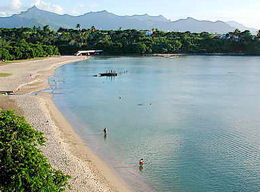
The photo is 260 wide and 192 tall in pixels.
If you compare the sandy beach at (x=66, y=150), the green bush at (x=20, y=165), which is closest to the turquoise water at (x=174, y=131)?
the sandy beach at (x=66, y=150)

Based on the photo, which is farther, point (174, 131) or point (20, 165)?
point (174, 131)

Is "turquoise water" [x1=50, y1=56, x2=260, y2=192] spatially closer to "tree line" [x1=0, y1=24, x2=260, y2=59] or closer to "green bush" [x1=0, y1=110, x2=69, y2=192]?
"green bush" [x1=0, y1=110, x2=69, y2=192]

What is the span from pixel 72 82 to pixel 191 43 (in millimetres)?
110369

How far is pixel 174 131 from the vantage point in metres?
31.6

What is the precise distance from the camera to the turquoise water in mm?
21625

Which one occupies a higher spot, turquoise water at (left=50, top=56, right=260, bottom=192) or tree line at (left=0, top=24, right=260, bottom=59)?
tree line at (left=0, top=24, right=260, bottom=59)

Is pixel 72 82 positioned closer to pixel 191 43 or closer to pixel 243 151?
pixel 243 151

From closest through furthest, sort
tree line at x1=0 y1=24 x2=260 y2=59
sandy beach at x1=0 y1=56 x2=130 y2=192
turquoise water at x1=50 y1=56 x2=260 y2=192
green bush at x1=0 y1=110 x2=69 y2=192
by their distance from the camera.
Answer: green bush at x1=0 y1=110 x2=69 y2=192 < sandy beach at x1=0 y1=56 x2=130 y2=192 < turquoise water at x1=50 y1=56 x2=260 y2=192 < tree line at x1=0 y1=24 x2=260 y2=59

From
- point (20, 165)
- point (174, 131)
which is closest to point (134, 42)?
point (174, 131)

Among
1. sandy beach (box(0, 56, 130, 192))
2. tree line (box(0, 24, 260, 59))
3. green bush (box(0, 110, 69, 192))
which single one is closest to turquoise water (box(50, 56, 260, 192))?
sandy beach (box(0, 56, 130, 192))

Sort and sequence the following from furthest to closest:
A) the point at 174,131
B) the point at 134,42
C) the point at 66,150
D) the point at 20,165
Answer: the point at 134,42 → the point at 174,131 → the point at 66,150 → the point at 20,165

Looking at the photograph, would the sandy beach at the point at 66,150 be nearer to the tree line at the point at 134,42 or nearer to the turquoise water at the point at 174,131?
the turquoise water at the point at 174,131

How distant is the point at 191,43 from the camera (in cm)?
16462

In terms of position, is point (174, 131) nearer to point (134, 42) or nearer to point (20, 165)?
point (20, 165)
